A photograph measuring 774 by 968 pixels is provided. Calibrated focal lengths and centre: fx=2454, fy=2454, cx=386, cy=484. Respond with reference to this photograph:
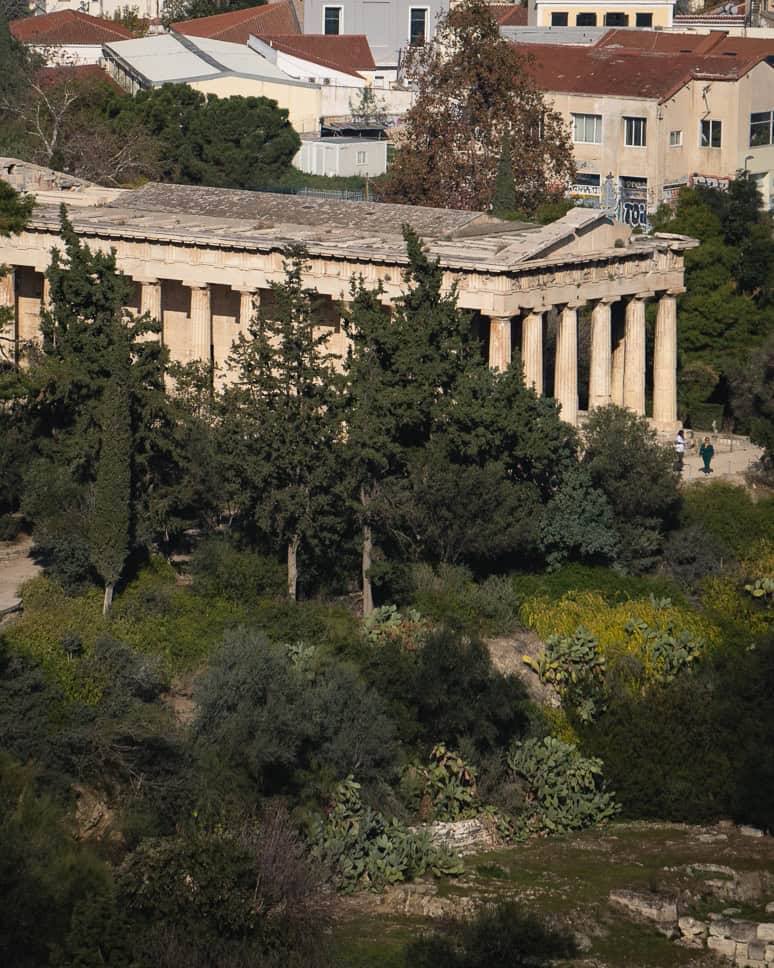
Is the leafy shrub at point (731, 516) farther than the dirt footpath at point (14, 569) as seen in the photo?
Yes

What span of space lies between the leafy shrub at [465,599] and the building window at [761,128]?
41.2 meters

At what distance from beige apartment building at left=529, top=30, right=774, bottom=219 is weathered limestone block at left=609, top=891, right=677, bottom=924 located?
47827 millimetres

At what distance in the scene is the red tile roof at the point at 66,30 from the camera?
116m

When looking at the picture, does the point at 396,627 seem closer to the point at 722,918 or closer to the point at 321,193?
the point at 722,918

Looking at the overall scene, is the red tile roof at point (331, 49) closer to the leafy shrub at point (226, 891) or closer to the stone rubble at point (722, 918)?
the stone rubble at point (722, 918)

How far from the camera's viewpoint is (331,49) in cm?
11106

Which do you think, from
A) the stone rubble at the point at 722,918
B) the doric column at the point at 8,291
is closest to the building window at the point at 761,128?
the doric column at the point at 8,291

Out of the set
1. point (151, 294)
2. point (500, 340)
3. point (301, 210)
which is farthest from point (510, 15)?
point (500, 340)

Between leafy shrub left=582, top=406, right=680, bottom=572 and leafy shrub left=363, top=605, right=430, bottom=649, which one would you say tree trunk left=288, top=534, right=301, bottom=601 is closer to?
leafy shrub left=363, top=605, right=430, bottom=649

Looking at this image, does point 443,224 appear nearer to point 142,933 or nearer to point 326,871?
point 326,871

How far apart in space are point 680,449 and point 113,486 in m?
15.4

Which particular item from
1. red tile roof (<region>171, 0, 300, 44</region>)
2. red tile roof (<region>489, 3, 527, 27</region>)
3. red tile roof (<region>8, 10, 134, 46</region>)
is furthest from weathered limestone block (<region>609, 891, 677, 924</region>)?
red tile roof (<region>8, 10, 134, 46</region>)

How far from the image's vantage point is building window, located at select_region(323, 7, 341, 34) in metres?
119

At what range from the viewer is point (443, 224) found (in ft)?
204
